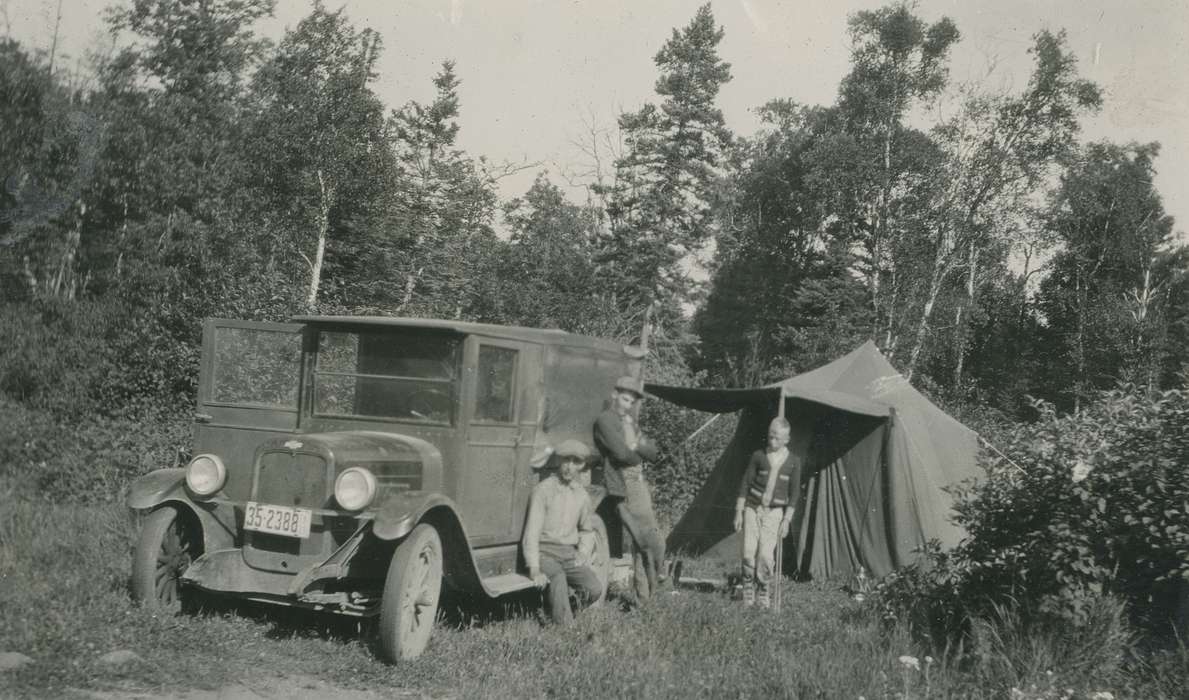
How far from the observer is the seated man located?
6.58 meters

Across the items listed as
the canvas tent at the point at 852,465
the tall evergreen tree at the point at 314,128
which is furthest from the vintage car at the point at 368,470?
the tall evergreen tree at the point at 314,128

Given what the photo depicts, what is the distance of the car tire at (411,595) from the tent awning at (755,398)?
415 centimetres

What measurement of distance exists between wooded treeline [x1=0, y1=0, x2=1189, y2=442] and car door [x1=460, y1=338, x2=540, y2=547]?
9.06 meters

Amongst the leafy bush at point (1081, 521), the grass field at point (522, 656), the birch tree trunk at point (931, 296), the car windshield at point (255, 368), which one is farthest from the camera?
the birch tree trunk at point (931, 296)

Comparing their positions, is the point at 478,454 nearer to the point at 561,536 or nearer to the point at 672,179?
the point at 561,536

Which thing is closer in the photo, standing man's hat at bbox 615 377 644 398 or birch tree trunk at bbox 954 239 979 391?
standing man's hat at bbox 615 377 644 398

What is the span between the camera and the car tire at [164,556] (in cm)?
596

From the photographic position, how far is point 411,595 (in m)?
5.62

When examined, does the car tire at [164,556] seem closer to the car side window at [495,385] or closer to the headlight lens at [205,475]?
the headlight lens at [205,475]

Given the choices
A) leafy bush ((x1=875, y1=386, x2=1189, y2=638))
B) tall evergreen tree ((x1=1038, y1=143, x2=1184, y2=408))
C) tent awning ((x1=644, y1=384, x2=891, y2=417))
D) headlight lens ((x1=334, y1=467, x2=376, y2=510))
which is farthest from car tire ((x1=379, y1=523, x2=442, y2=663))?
tall evergreen tree ((x1=1038, y1=143, x2=1184, y2=408))

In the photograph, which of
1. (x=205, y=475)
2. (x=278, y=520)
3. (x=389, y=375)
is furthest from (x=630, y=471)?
(x=205, y=475)

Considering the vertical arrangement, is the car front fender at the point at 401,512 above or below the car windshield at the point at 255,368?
below

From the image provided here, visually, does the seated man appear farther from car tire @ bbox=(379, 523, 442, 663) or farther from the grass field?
car tire @ bbox=(379, 523, 442, 663)

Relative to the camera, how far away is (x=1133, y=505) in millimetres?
5457
